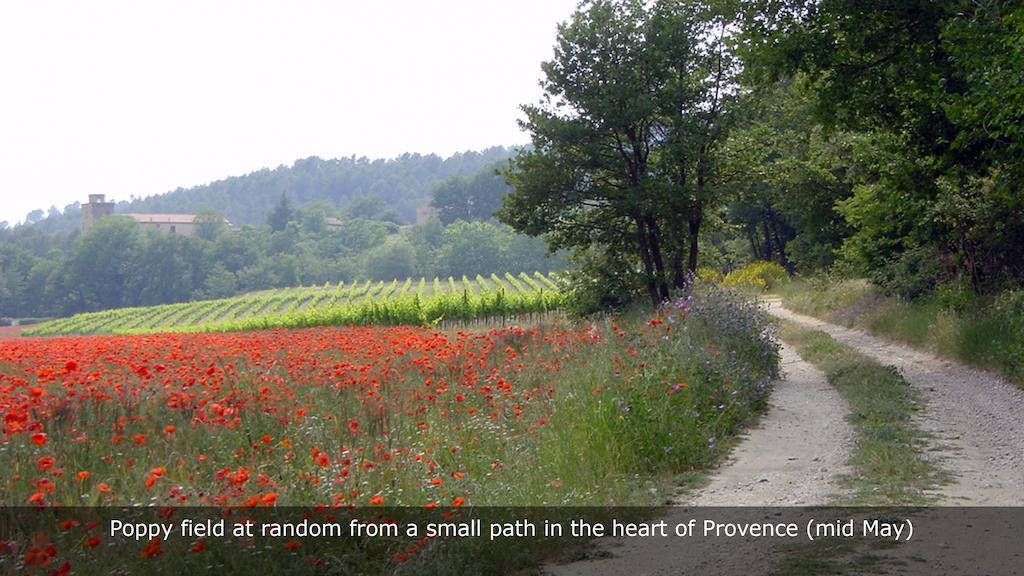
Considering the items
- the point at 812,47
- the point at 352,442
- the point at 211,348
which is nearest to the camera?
the point at 352,442

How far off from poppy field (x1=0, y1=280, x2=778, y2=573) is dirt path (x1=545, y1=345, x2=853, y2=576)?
403mm

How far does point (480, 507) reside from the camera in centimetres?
602

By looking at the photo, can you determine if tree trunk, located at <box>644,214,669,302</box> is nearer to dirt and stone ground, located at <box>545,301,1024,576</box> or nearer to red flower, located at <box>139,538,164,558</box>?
dirt and stone ground, located at <box>545,301,1024,576</box>

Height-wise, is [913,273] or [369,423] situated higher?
[913,273]

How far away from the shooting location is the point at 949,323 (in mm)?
16406

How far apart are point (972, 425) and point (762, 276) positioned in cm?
3652

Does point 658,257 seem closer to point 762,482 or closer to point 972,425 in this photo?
point 972,425

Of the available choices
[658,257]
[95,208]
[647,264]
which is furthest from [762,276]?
[95,208]

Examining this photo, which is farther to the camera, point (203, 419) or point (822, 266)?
point (822, 266)

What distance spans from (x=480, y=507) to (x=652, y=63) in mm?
19487

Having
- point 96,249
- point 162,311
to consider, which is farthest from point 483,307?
point 96,249

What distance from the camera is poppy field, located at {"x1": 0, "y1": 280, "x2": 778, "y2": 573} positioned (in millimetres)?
6012

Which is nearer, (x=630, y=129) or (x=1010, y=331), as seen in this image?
(x=1010, y=331)

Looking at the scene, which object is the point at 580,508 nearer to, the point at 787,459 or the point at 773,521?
the point at 773,521
